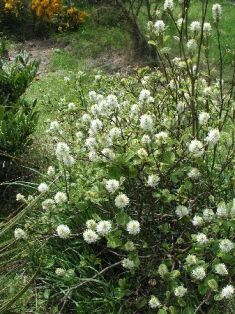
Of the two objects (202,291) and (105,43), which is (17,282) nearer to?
(202,291)

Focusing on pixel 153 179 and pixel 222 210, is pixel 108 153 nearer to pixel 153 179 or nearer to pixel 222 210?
pixel 153 179

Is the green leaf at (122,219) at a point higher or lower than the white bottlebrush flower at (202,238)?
higher

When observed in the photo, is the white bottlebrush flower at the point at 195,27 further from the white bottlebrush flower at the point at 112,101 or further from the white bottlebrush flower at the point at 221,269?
the white bottlebrush flower at the point at 221,269

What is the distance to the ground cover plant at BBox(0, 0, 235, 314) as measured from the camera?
379 centimetres

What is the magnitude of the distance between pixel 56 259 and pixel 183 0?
205 cm

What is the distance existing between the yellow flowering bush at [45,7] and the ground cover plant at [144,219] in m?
10.3

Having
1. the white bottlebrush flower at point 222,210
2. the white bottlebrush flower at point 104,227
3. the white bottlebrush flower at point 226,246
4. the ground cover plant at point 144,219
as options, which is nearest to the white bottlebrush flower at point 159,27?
the ground cover plant at point 144,219

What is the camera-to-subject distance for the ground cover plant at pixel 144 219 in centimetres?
379

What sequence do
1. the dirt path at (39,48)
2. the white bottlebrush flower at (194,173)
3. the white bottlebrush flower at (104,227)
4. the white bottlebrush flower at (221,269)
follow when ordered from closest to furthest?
the white bottlebrush flower at (221,269) → the white bottlebrush flower at (104,227) → the white bottlebrush flower at (194,173) → the dirt path at (39,48)

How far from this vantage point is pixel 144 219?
4254 mm

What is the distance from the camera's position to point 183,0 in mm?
4008

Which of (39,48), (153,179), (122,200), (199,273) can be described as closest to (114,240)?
(122,200)

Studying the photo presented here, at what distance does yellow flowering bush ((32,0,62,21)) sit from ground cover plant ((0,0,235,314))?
10.3 m

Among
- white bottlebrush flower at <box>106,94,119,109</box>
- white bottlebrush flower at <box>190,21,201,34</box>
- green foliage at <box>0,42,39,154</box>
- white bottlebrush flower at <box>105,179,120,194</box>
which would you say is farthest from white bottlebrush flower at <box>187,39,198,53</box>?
green foliage at <box>0,42,39,154</box>
